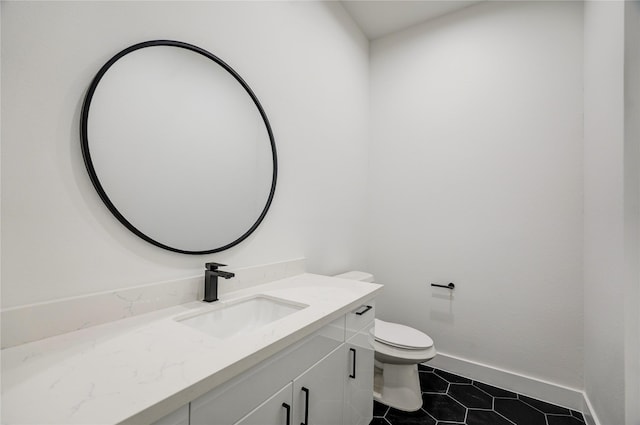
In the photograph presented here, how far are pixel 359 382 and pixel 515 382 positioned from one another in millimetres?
1339

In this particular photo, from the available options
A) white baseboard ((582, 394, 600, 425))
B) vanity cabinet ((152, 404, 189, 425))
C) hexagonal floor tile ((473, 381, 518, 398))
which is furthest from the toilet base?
vanity cabinet ((152, 404, 189, 425))

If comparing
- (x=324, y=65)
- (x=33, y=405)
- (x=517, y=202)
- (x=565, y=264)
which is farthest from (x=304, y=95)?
(x=565, y=264)

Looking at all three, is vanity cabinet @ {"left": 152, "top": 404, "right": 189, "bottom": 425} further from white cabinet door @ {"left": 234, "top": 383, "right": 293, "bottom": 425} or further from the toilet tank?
the toilet tank

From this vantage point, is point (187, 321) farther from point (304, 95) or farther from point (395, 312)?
point (395, 312)

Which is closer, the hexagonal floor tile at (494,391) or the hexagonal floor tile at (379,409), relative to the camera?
the hexagonal floor tile at (379,409)

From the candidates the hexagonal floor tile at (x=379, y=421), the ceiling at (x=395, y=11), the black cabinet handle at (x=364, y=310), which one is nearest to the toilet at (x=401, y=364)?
the hexagonal floor tile at (x=379, y=421)

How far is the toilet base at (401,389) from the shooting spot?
177cm

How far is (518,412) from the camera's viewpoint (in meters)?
1.77

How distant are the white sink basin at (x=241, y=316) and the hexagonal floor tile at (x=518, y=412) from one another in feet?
5.14

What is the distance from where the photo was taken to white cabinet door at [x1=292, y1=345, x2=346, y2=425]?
0.98 m

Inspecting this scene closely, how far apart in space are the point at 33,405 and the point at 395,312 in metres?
2.35

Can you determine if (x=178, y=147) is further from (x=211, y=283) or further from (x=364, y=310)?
(x=364, y=310)

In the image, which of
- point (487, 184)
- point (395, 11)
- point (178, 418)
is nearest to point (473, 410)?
point (487, 184)

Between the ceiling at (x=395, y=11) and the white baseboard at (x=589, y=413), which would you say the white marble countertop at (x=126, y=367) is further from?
the ceiling at (x=395, y=11)
